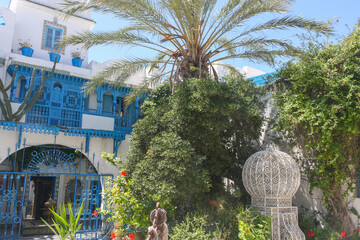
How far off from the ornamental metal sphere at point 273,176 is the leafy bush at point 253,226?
48 centimetres

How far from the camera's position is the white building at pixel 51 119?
9617 mm

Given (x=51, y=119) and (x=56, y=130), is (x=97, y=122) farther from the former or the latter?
(x=56, y=130)

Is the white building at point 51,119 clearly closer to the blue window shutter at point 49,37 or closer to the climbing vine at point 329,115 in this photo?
the blue window shutter at point 49,37

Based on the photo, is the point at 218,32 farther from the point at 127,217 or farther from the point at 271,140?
the point at 127,217

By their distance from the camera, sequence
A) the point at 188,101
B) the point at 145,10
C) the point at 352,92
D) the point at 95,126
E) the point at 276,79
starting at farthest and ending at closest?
the point at 95,126 → the point at 276,79 → the point at 145,10 → the point at 188,101 → the point at 352,92

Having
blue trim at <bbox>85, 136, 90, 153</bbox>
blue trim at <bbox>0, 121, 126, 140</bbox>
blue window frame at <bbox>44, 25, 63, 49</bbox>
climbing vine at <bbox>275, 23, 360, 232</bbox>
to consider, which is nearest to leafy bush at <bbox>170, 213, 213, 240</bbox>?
climbing vine at <bbox>275, 23, 360, 232</bbox>

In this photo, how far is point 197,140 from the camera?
702 cm

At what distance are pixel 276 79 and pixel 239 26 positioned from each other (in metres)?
1.75

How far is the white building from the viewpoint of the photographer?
31.6 ft

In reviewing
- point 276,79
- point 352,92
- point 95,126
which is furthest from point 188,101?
point 95,126

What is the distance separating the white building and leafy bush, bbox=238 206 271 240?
4.24 meters

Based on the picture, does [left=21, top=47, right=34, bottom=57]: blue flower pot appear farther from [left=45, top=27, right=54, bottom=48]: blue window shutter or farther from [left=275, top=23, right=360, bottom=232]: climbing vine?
[left=275, top=23, right=360, bottom=232]: climbing vine

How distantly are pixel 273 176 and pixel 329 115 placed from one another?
171 centimetres

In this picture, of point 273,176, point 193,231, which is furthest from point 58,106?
point 273,176
